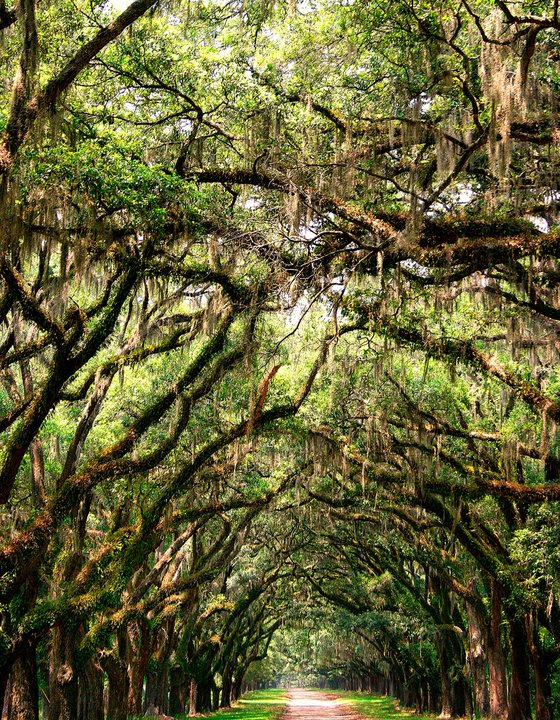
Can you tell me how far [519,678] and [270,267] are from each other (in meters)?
10.4

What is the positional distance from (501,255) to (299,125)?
2.99m

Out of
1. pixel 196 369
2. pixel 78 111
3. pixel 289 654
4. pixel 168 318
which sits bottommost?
pixel 289 654

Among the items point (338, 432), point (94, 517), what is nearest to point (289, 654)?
point (94, 517)

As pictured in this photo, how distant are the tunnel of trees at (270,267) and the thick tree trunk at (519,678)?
2.6 inches

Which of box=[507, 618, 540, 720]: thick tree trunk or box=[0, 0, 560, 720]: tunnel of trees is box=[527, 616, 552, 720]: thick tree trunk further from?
box=[507, 618, 540, 720]: thick tree trunk

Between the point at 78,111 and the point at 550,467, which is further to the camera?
the point at 550,467

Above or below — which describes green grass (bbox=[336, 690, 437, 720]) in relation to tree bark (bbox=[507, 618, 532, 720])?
below

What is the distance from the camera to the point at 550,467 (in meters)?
12.6

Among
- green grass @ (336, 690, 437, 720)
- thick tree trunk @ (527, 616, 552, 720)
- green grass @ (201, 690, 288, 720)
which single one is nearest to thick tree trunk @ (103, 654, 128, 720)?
thick tree trunk @ (527, 616, 552, 720)

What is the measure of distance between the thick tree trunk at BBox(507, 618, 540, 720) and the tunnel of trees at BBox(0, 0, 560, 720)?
0.07 m

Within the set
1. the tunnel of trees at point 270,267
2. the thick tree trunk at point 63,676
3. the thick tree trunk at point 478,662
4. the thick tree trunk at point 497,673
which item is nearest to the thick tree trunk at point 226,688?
the thick tree trunk at point 478,662

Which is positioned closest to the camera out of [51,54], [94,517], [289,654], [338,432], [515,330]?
[51,54]

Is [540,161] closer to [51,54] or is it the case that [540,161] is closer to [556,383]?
[556,383]

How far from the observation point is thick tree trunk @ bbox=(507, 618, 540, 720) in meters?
14.0
